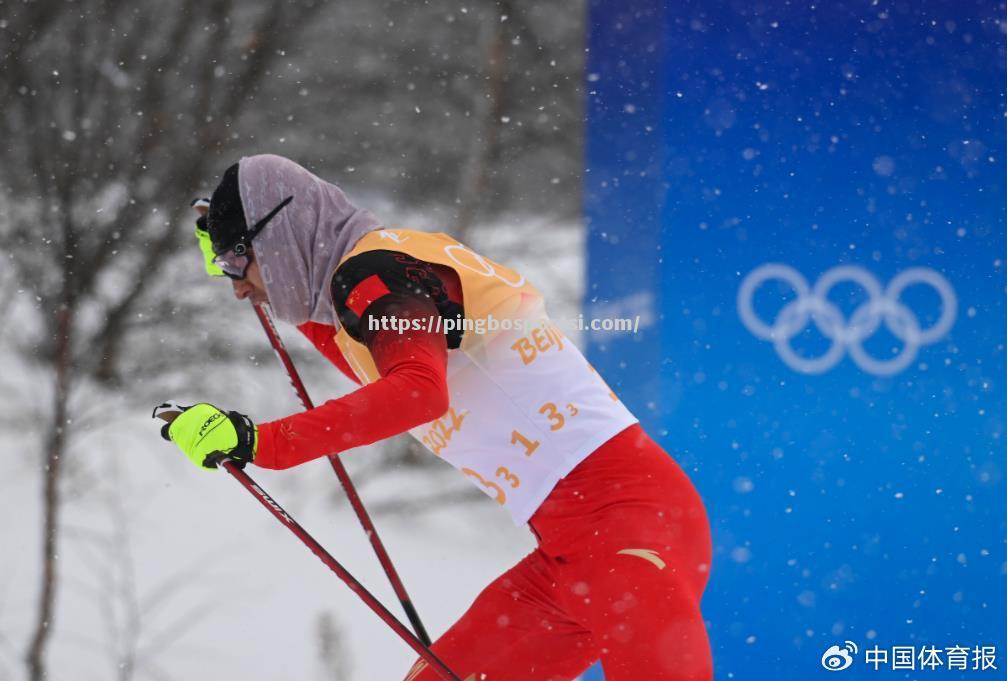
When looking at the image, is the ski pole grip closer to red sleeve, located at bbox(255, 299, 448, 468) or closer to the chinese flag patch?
red sleeve, located at bbox(255, 299, 448, 468)

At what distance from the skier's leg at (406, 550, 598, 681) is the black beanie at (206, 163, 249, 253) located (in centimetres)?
79

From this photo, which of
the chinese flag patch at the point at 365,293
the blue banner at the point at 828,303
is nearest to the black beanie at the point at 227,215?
the chinese flag patch at the point at 365,293

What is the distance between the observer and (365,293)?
1.38 m

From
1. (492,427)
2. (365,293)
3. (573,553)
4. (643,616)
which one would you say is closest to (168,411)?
(365,293)

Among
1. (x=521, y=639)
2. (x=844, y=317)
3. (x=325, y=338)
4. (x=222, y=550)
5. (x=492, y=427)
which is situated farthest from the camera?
(x=222, y=550)

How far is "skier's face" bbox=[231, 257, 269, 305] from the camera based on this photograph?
1.68 meters

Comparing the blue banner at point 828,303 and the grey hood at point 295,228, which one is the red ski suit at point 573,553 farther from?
Answer: the blue banner at point 828,303

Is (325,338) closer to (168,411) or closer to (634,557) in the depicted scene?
(168,411)

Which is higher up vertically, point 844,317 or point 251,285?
point 844,317

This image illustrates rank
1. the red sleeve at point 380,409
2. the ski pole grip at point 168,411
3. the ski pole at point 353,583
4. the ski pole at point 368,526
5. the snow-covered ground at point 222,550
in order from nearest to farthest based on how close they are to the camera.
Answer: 1. the red sleeve at point 380,409
2. the ski pole grip at point 168,411
3. the ski pole at point 353,583
4. the ski pole at point 368,526
5. the snow-covered ground at point 222,550

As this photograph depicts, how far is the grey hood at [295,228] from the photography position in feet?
5.27

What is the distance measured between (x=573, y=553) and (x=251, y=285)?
0.79 metres

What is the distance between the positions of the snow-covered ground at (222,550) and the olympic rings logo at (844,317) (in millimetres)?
827

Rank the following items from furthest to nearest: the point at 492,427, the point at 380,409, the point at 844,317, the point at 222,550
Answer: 1. the point at 222,550
2. the point at 844,317
3. the point at 492,427
4. the point at 380,409
